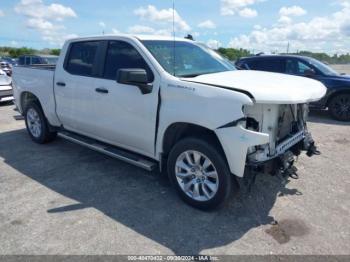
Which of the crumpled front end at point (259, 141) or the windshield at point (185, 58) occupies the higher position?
the windshield at point (185, 58)

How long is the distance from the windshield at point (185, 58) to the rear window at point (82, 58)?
41.6 inches

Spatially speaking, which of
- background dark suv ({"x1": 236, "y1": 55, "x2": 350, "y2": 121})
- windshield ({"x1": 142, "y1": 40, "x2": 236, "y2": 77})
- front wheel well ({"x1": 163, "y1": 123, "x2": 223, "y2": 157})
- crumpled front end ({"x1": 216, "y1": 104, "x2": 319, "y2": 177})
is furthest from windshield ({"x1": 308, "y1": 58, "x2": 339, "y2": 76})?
front wheel well ({"x1": 163, "y1": 123, "x2": 223, "y2": 157})

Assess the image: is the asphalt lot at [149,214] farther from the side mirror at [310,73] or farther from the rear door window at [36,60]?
the rear door window at [36,60]

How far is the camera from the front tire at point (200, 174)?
3.44m

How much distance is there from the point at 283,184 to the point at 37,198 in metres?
3.24

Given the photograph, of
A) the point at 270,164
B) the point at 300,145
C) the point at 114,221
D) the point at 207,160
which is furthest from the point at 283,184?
the point at 114,221

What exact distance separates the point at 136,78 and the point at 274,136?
168 centimetres

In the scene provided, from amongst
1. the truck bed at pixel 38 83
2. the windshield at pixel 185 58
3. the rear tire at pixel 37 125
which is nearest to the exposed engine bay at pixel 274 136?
the windshield at pixel 185 58

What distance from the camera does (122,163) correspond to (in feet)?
17.2

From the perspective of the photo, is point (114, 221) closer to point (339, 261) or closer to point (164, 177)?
point (164, 177)

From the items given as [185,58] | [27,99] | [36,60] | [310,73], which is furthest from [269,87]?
[36,60]

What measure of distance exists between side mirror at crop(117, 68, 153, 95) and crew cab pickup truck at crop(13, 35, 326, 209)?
12 mm

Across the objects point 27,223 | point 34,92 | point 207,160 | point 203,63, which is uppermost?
point 203,63

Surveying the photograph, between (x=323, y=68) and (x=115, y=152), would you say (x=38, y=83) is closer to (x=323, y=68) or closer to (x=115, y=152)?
(x=115, y=152)
